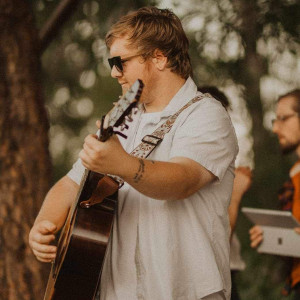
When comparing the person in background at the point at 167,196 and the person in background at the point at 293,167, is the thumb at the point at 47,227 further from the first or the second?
the person in background at the point at 293,167

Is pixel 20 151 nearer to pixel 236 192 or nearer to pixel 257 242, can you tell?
pixel 236 192

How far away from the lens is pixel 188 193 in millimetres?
2004

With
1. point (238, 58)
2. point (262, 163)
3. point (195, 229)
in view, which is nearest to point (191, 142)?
point (195, 229)

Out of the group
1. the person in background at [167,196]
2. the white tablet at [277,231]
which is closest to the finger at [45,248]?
the person in background at [167,196]

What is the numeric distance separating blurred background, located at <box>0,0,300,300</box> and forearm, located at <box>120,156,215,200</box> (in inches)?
93.6

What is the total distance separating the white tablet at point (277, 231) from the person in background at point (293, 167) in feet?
0.21

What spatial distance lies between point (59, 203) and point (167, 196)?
75 centimetres

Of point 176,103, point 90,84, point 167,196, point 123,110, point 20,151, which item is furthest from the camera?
point 90,84

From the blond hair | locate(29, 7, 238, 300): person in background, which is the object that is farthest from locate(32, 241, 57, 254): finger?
the blond hair

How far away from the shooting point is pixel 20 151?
4.75m

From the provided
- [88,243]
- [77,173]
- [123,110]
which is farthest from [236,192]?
[123,110]

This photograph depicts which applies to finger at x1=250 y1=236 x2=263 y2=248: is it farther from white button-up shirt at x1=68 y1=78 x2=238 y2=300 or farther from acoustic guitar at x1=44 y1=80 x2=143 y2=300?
acoustic guitar at x1=44 y1=80 x2=143 y2=300

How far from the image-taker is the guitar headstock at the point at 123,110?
177 centimetres

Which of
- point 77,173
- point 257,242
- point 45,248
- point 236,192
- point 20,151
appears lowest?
point 257,242
